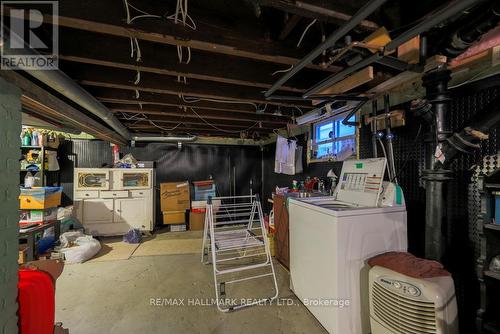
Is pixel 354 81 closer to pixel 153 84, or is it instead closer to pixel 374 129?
pixel 374 129

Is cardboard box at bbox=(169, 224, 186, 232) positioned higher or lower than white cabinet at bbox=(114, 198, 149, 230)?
lower

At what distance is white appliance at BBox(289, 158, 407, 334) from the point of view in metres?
1.48

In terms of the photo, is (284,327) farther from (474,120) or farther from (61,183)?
(61,183)

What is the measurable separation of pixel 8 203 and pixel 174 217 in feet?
11.9

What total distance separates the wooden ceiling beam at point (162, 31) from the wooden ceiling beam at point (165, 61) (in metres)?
0.22

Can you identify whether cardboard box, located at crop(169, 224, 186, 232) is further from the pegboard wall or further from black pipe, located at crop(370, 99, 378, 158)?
the pegboard wall

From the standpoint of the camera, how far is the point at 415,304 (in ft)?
3.69

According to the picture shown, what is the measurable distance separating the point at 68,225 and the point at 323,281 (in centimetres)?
425

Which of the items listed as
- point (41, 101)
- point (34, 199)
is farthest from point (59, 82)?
point (34, 199)

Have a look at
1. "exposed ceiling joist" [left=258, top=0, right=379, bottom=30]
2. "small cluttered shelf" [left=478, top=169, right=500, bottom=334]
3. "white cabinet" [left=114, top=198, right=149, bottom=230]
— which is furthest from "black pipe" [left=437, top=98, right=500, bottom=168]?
"white cabinet" [left=114, top=198, right=149, bottom=230]

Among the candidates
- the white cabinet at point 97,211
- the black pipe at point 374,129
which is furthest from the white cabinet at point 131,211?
the black pipe at point 374,129

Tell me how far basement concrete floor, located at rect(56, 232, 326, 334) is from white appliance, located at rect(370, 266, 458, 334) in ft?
2.17

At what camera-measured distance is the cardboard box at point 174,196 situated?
4559mm

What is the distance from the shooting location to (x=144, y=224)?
13.6 ft
